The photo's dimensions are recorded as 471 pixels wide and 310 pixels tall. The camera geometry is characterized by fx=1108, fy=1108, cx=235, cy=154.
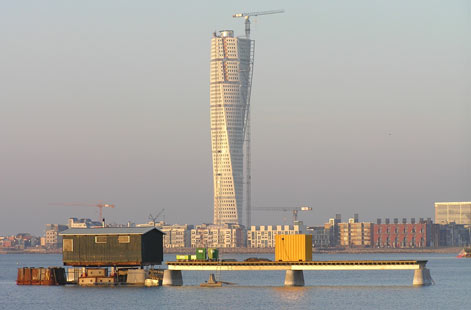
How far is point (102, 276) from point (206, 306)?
2912cm

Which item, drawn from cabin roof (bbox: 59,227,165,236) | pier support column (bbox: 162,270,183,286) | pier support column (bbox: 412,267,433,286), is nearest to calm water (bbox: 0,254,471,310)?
pier support column (bbox: 412,267,433,286)

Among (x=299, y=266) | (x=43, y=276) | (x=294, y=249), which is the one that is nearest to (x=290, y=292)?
(x=299, y=266)

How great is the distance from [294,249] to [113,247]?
2196 cm

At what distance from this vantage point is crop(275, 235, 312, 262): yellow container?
12900cm

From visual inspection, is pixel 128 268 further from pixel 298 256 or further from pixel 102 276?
pixel 298 256

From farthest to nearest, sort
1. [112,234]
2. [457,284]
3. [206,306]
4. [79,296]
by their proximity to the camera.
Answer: [457,284], [112,234], [79,296], [206,306]

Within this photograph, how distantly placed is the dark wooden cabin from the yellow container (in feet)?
52.2

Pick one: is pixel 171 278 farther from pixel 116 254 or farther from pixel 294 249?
pixel 294 249

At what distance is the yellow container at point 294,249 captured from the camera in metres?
129

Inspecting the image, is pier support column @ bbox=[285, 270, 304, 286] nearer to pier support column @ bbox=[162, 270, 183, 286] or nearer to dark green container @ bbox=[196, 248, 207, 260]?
dark green container @ bbox=[196, 248, 207, 260]

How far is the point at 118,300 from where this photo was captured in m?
118

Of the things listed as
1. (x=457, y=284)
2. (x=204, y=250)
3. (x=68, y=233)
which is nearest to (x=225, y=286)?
(x=204, y=250)

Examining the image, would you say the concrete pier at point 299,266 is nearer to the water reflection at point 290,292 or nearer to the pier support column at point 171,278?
the pier support column at point 171,278

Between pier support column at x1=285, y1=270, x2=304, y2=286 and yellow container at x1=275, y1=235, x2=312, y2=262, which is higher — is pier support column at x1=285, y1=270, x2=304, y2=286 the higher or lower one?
the lower one
